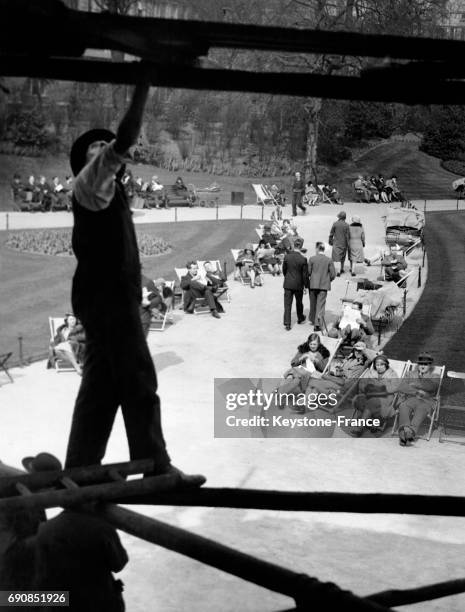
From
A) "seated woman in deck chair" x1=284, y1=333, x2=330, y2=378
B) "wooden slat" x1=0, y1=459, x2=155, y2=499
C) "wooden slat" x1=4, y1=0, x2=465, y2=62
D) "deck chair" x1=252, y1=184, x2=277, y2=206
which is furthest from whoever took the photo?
"deck chair" x1=252, y1=184, x2=277, y2=206

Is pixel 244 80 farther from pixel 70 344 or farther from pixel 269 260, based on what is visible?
pixel 269 260

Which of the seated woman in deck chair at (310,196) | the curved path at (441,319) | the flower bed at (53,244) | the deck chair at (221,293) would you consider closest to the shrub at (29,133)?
the seated woman in deck chair at (310,196)

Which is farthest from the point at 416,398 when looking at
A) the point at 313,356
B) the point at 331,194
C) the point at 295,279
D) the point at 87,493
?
the point at 331,194

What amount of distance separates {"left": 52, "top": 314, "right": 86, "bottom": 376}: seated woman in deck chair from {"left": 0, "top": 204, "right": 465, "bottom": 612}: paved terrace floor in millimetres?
374

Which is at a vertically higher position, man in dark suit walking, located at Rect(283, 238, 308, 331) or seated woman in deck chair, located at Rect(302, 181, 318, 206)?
seated woman in deck chair, located at Rect(302, 181, 318, 206)

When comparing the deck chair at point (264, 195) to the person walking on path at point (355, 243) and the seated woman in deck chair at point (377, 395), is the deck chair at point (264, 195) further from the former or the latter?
the seated woman in deck chair at point (377, 395)

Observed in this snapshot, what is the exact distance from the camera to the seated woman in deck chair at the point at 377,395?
1553 cm

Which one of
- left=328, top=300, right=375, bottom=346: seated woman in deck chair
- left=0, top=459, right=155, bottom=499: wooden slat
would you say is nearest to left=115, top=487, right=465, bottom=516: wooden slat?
left=0, top=459, right=155, bottom=499: wooden slat

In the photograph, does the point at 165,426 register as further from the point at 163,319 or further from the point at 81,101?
the point at 81,101

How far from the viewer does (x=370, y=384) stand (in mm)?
15836

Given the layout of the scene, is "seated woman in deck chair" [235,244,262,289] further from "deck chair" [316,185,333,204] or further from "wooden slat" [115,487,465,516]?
"wooden slat" [115,487,465,516]

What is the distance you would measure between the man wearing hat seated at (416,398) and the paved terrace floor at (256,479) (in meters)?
0.25

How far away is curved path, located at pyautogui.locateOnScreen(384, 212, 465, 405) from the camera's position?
65.1 ft

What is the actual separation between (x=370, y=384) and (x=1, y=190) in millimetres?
30760
